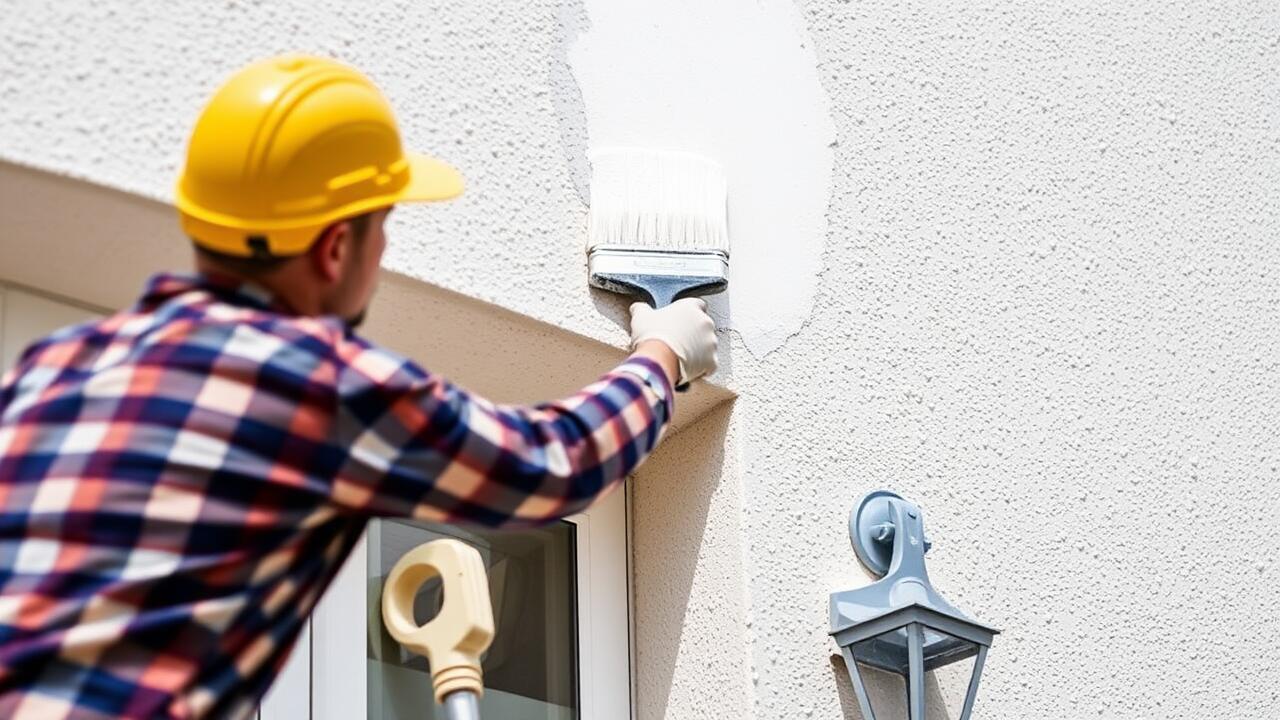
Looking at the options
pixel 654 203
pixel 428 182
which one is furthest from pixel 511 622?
pixel 428 182

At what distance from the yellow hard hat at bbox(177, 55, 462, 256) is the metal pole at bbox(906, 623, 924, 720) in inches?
48.8

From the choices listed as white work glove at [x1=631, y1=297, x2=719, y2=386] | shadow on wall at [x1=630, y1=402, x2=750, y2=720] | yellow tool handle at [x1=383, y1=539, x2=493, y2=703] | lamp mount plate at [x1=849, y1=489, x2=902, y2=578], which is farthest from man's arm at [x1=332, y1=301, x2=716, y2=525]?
lamp mount plate at [x1=849, y1=489, x2=902, y2=578]

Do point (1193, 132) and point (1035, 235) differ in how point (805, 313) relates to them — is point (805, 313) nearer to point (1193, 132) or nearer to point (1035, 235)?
point (1035, 235)

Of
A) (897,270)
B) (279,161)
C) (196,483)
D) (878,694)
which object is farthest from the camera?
(897,270)

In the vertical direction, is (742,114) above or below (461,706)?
above

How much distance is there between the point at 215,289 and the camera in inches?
79.0

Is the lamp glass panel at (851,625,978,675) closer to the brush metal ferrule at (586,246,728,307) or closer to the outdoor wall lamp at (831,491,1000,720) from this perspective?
the outdoor wall lamp at (831,491,1000,720)

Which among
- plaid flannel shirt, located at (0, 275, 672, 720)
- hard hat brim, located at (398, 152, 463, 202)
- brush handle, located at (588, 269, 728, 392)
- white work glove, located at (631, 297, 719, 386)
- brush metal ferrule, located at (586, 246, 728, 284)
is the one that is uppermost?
A: brush metal ferrule, located at (586, 246, 728, 284)

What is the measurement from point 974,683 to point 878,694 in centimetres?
15

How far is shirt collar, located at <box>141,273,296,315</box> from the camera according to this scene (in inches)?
78.0

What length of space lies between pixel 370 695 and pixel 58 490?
1.09 metres

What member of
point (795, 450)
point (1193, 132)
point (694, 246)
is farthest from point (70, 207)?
point (1193, 132)

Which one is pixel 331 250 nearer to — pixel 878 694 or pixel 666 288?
pixel 666 288

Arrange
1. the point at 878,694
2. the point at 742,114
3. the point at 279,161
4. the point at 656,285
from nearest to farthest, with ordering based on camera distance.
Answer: the point at 279,161, the point at 656,285, the point at 878,694, the point at 742,114
